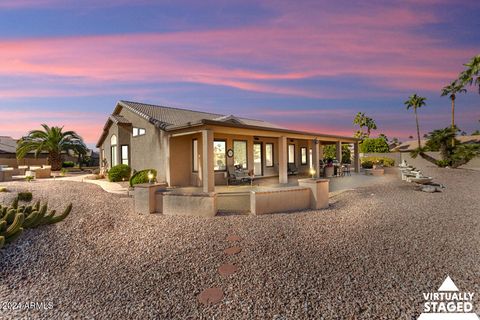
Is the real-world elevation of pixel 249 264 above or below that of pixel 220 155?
below

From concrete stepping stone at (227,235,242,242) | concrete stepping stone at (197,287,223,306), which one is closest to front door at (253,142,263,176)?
concrete stepping stone at (227,235,242,242)

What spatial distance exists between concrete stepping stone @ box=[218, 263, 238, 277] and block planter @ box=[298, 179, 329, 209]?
4.88 meters

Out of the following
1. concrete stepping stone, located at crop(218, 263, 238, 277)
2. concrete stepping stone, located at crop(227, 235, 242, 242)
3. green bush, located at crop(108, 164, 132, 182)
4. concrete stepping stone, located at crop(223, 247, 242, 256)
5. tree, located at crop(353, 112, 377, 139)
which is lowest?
concrete stepping stone, located at crop(218, 263, 238, 277)

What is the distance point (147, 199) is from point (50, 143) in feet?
80.9

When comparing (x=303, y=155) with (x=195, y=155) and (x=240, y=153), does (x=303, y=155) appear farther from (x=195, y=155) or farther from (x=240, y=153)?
(x=195, y=155)

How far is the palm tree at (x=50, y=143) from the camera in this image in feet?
84.0

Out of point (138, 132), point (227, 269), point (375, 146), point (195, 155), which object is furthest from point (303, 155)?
point (375, 146)

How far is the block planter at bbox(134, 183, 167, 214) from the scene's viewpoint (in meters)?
8.43

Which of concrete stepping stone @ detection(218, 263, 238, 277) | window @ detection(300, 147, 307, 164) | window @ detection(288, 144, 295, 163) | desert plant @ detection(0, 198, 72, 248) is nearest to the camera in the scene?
concrete stepping stone @ detection(218, 263, 238, 277)

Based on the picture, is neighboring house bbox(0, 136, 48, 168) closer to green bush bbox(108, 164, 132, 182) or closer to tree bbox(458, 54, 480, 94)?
green bush bbox(108, 164, 132, 182)

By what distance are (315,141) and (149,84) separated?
1186 cm

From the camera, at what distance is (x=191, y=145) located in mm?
14164

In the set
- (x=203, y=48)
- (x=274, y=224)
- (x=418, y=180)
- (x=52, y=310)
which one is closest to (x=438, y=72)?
(x=418, y=180)

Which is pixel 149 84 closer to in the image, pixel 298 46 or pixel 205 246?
pixel 298 46
